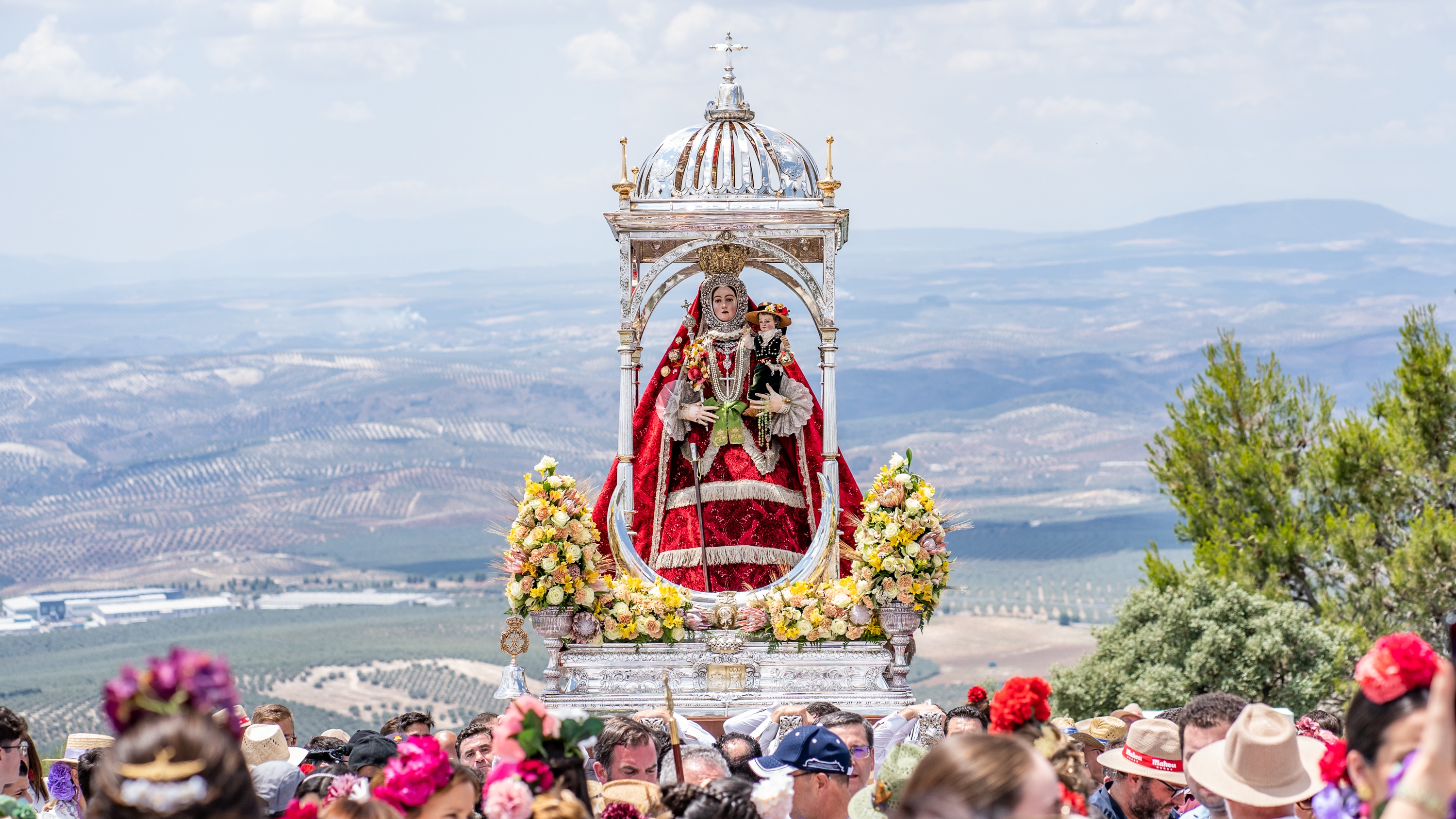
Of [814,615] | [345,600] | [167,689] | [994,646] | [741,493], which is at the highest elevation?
[741,493]

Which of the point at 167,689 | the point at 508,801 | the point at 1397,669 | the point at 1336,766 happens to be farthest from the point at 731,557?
the point at 167,689

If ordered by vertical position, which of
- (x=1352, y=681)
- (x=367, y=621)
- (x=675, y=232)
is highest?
(x=675, y=232)

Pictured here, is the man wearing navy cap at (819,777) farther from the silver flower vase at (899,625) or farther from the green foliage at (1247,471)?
the green foliage at (1247,471)

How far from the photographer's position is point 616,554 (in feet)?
49.9

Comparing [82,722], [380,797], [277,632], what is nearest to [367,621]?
[277,632]

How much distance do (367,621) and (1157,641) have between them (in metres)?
101

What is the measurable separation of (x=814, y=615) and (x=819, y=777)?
6.39 m

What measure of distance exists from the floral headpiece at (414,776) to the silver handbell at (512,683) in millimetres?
6805

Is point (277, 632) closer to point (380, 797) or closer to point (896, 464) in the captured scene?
point (896, 464)

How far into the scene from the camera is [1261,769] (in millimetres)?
7230

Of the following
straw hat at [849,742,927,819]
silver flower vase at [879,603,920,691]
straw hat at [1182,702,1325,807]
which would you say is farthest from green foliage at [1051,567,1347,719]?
straw hat at [849,742,927,819]

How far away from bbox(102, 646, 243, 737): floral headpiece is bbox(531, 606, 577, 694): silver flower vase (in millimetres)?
9227

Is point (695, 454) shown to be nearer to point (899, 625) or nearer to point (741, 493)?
point (741, 493)

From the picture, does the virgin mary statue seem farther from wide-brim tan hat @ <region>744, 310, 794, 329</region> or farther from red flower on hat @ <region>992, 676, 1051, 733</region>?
red flower on hat @ <region>992, 676, 1051, 733</region>
